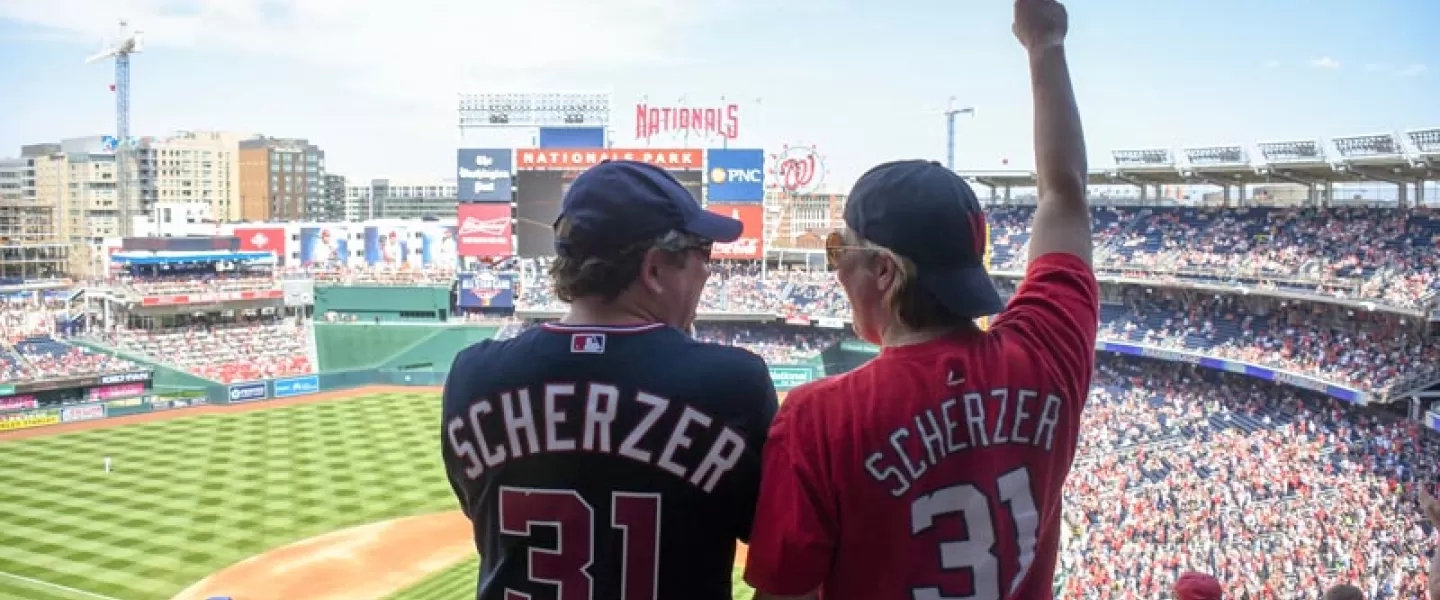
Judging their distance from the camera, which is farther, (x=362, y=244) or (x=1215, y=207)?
(x=362, y=244)

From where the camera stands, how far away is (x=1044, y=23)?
2207 millimetres

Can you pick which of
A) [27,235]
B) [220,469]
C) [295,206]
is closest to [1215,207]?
[220,469]

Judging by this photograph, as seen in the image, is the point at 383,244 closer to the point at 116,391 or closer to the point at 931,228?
the point at 116,391

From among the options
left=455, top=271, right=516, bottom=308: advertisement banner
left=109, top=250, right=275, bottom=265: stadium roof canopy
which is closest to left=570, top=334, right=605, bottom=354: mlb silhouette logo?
left=455, top=271, right=516, bottom=308: advertisement banner

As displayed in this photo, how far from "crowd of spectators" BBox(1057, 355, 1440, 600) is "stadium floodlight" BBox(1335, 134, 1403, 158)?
18.3ft

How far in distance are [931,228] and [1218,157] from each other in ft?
96.3

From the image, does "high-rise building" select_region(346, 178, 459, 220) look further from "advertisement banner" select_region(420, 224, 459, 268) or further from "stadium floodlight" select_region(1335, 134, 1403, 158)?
"stadium floodlight" select_region(1335, 134, 1403, 158)

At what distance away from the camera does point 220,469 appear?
23.0 metres

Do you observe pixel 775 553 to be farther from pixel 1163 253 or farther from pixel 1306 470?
pixel 1163 253

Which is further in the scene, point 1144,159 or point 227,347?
point 227,347

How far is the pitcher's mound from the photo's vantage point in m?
15.4

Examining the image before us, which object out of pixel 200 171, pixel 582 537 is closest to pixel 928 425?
pixel 582 537

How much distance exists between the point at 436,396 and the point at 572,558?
108 feet

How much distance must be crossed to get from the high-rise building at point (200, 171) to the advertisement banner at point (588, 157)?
65863mm
